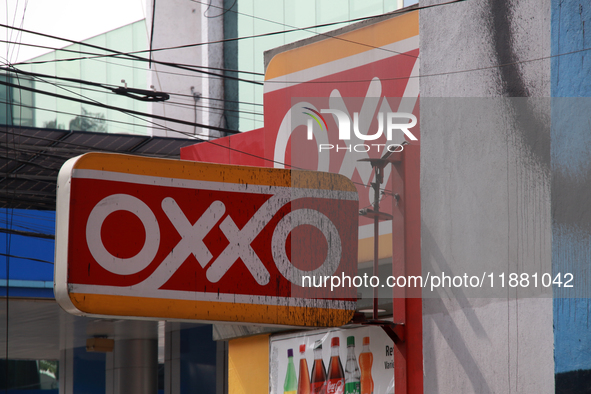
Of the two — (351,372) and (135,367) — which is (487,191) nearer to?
Result: (351,372)

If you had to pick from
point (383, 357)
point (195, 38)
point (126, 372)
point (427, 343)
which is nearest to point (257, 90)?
point (195, 38)

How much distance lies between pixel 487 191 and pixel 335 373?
3583 millimetres

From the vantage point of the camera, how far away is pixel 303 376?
355 inches

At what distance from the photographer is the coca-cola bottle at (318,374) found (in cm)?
867

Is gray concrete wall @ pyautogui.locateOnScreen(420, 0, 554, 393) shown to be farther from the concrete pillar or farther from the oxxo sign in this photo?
the concrete pillar

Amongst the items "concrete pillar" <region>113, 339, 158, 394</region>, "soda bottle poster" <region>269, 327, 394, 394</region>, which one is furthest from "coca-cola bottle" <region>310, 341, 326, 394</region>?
"concrete pillar" <region>113, 339, 158, 394</region>

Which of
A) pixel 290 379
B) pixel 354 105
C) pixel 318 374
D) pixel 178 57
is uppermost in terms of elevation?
pixel 178 57

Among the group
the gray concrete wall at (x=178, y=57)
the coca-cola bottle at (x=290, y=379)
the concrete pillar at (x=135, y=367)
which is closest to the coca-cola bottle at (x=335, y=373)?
the coca-cola bottle at (x=290, y=379)

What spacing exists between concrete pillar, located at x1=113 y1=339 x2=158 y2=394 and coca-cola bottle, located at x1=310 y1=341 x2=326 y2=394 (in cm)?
1459

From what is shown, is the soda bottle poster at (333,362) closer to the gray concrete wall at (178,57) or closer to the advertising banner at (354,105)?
the advertising banner at (354,105)

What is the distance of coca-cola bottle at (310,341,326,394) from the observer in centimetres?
867

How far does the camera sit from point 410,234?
6.76m

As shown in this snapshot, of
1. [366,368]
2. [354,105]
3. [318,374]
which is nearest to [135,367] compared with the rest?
[318,374]

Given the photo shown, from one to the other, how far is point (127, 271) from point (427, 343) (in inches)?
97.4
